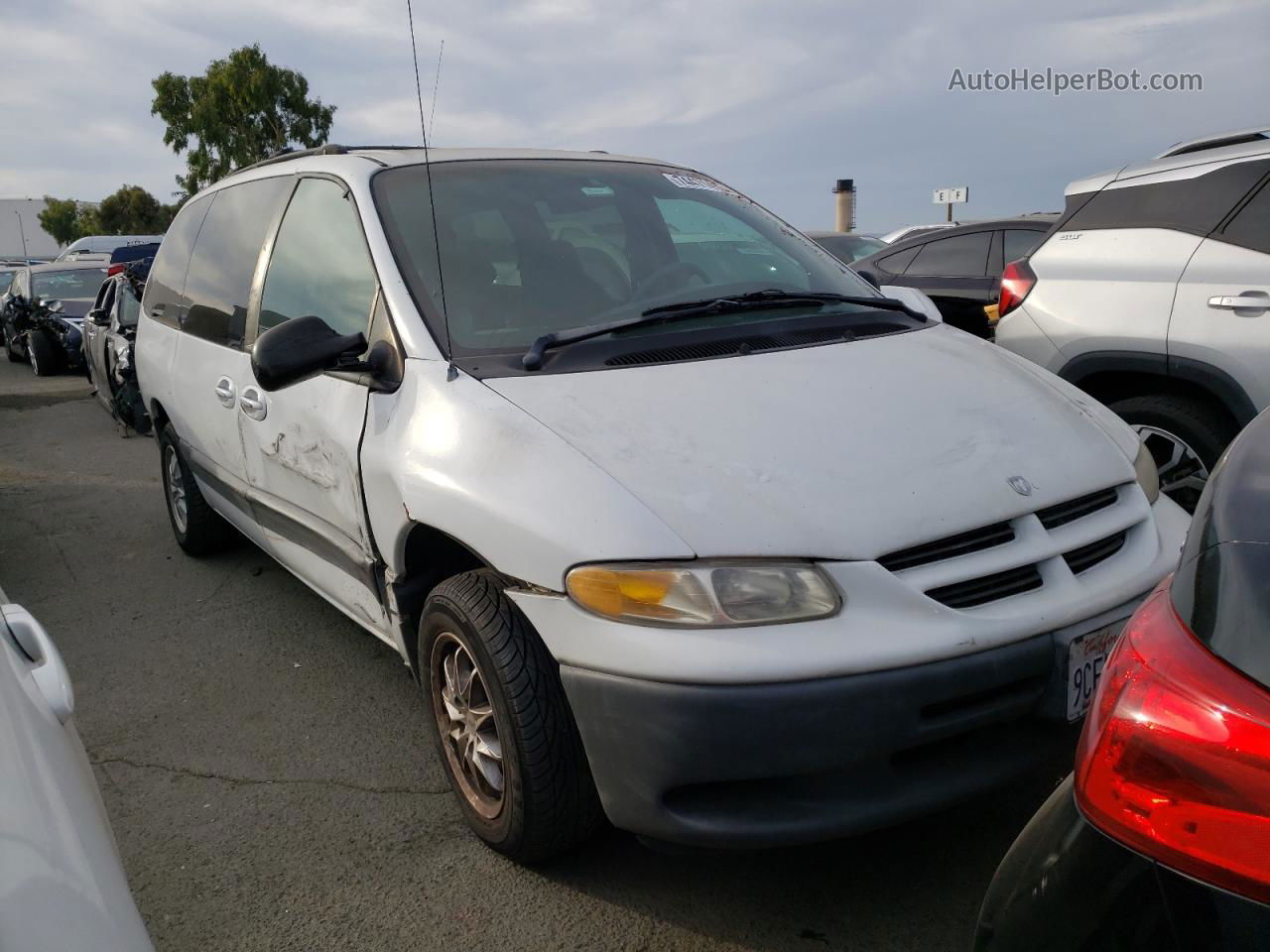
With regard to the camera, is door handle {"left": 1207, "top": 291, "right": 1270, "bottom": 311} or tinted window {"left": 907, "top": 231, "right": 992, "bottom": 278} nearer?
door handle {"left": 1207, "top": 291, "right": 1270, "bottom": 311}

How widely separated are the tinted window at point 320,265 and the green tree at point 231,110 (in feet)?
115

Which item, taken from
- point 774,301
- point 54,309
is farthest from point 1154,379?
point 54,309

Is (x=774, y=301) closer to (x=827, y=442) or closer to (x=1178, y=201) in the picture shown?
(x=827, y=442)

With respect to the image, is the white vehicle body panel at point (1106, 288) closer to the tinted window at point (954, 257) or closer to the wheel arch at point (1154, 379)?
the wheel arch at point (1154, 379)

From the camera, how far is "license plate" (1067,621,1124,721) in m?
2.12

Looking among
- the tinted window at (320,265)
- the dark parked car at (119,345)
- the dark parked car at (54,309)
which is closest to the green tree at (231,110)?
the dark parked car at (54,309)

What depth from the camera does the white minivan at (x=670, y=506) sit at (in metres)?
2.01

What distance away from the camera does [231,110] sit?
36531 mm

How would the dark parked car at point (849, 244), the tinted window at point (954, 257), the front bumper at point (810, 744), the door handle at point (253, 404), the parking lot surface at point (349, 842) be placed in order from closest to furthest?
1. the front bumper at point (810, 744)
2. the parking lot surface at point (349, 842)
3. the door handle at point (253, 404)
4. the tinted window at point (954, 257)
5. the dark parked car at point (849, 244)

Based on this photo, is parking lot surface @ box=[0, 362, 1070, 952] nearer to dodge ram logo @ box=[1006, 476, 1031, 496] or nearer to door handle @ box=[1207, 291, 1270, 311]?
dodge ram logo @ box=[1006, 476, 1031, 496]

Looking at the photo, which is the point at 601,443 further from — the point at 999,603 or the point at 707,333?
the point at 999,603

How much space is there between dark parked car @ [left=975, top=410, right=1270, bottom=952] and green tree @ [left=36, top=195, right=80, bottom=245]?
81568 millimetres

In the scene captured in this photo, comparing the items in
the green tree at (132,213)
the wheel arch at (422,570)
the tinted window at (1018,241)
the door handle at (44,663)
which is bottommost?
the wheel arch at (422,570)

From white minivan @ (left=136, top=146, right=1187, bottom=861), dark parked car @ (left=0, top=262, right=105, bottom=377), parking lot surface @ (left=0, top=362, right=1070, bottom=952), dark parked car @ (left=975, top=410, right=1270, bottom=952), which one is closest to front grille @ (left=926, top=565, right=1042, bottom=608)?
white minivan @ (left=136, top=146, right=1187, bottom=861)
